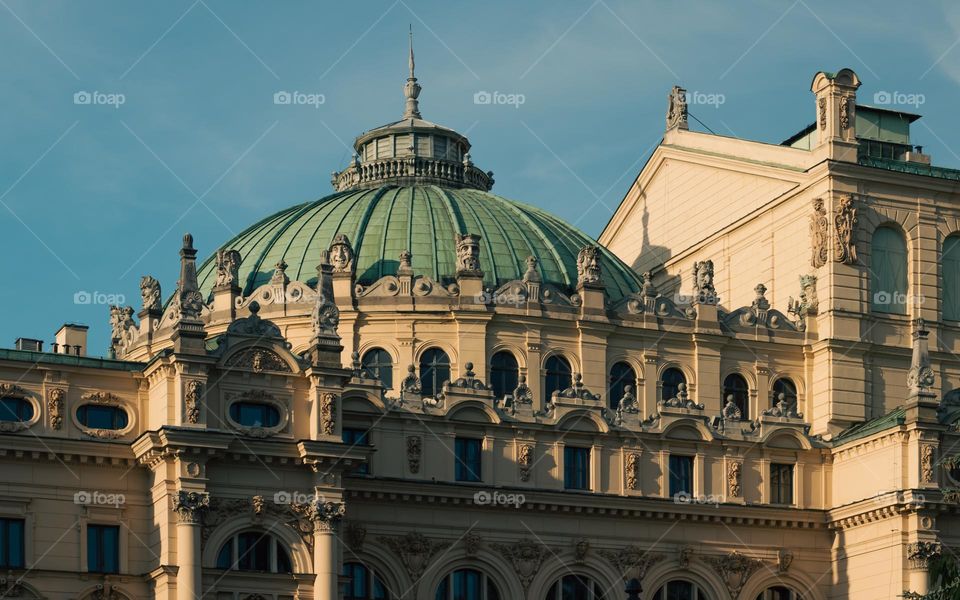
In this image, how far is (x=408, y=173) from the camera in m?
105

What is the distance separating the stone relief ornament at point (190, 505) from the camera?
7750 cm

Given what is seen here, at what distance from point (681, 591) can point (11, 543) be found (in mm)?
27736

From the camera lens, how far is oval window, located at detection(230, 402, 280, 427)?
80000mm

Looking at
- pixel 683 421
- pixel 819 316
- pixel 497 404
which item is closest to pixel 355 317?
pixel 497 404

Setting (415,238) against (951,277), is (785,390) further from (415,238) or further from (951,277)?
(415,238)

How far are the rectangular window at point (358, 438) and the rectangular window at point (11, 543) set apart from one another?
518 inches

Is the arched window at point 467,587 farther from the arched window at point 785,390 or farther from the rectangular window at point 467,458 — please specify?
the arched window at point 785,390

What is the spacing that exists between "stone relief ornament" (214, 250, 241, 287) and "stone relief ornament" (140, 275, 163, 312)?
2.55 m

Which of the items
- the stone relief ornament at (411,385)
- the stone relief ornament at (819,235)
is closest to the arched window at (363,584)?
the stone relief ornament at (411,385)

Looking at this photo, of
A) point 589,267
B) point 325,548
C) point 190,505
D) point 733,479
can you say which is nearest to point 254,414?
point 190,505

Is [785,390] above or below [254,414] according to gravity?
above

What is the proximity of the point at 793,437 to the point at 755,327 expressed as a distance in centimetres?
608

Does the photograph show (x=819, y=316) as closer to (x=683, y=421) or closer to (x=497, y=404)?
(x=683, y=421)

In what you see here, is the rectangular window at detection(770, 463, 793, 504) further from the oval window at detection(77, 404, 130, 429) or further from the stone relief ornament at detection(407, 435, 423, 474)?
the oval window at detection(77, 404, 130, 429)
